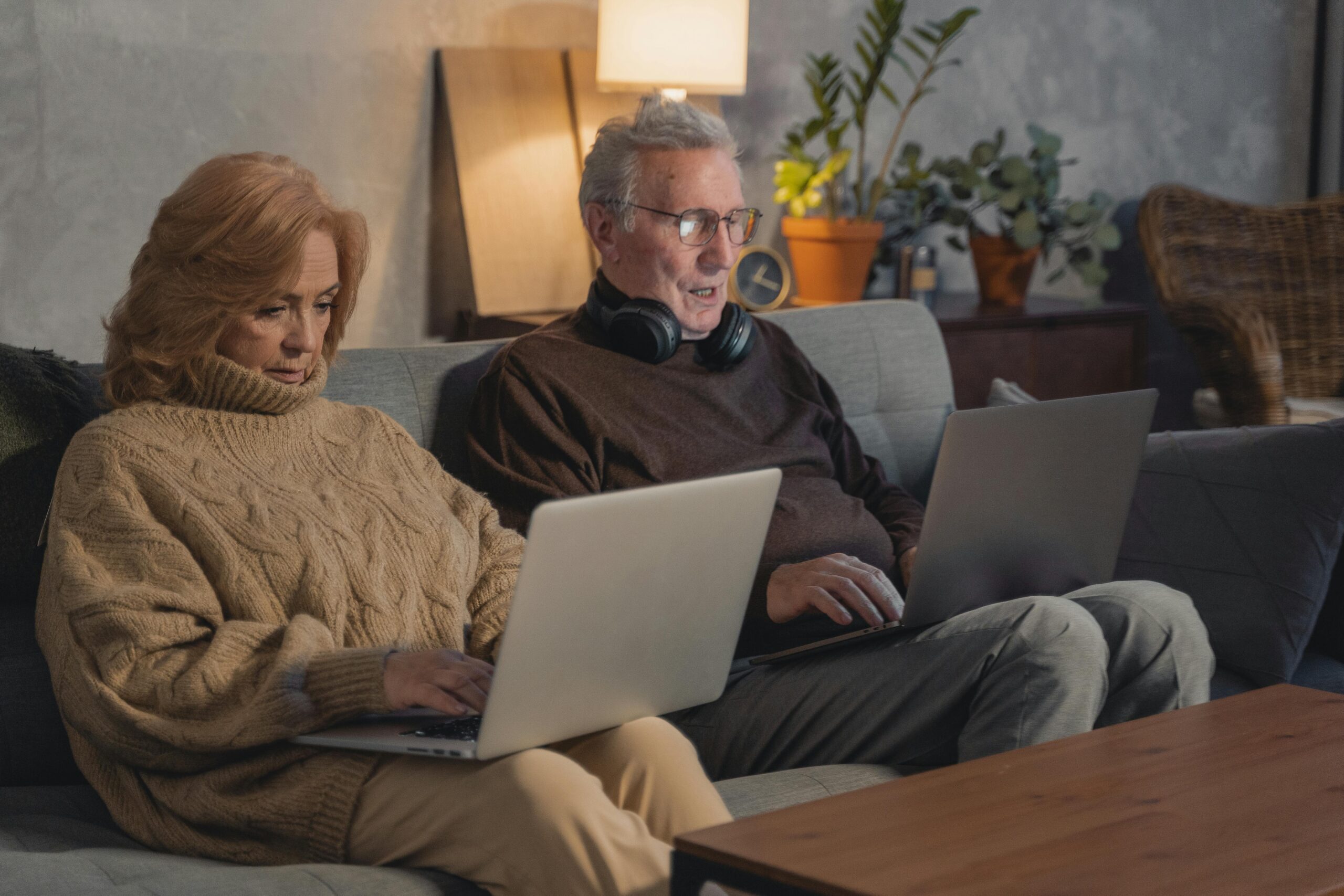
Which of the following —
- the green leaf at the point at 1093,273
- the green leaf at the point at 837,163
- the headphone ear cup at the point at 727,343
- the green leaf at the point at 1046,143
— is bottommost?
the green leaf at the point at 1093,273

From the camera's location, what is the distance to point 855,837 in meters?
1.09

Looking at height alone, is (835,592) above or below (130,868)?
above

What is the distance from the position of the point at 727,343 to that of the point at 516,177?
1298 mm

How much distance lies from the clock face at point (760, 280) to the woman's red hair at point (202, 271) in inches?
73.9

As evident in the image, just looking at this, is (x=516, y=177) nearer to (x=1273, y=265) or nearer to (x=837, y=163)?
(x=837, y=163)

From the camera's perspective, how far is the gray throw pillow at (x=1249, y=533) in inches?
77.8

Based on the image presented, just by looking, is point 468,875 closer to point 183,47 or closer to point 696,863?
point 696,863

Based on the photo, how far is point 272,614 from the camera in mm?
1404

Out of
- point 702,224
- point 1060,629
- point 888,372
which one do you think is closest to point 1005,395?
point 888,372

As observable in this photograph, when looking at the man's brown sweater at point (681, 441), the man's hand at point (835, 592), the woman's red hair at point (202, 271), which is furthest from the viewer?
the man's brown sweater at point (681, 441)

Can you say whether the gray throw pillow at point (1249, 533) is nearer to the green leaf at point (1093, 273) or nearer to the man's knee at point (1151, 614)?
the man's knee at point (1151, 614)

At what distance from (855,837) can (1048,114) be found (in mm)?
3434

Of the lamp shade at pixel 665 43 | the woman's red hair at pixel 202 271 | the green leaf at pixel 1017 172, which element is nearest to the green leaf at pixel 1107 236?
the green leaf at pixel 1017 172

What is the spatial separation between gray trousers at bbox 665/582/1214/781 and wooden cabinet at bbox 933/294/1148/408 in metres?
1.57
